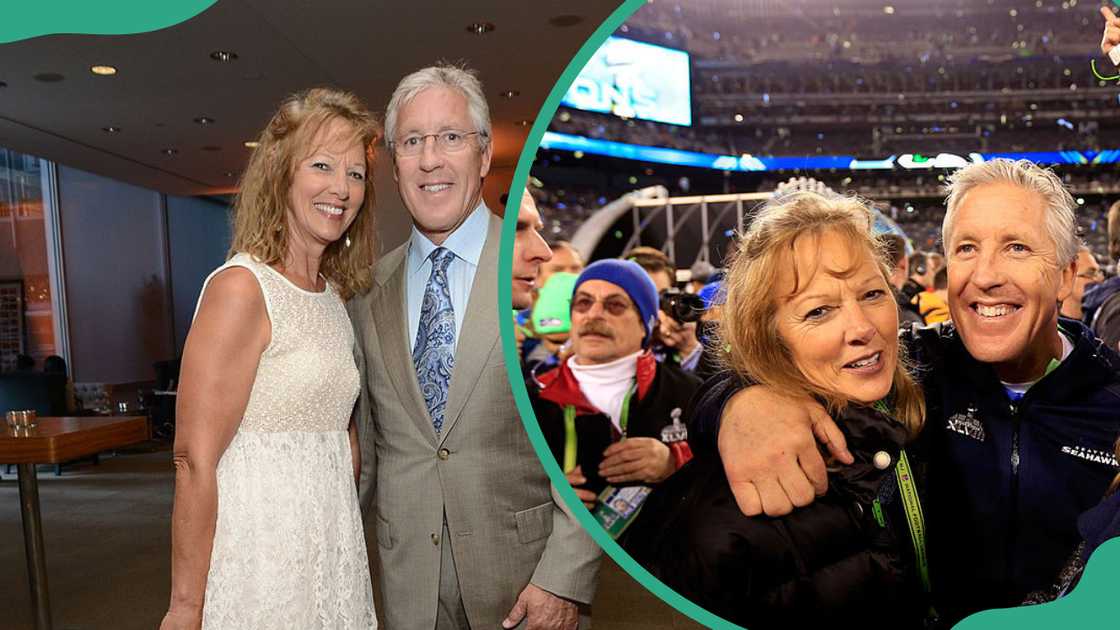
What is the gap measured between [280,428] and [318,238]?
364 mm

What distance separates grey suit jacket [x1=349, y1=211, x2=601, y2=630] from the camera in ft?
5.19

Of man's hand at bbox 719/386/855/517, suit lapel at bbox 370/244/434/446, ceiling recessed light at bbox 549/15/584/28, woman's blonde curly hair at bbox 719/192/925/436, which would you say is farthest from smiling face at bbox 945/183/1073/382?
ceiling recessed light at bbox 549/15/584/28

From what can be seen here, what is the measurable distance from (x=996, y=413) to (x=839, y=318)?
243 millimetres

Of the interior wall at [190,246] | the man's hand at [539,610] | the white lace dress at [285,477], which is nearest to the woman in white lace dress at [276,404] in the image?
the white lace dress at [285,477]

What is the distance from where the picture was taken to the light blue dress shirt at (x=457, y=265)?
Answer: 1.65 metres

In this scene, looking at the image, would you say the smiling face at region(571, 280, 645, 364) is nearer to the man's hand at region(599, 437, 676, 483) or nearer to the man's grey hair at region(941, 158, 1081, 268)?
the man's hand at region(599, 437, 676, 483)

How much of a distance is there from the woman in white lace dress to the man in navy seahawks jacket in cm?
82

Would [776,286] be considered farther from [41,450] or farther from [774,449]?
[41,450]

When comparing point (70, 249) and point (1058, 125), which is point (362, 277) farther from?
point (70, 249)

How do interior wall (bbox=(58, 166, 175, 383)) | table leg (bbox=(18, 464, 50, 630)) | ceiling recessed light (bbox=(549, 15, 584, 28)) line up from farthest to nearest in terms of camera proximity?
interior wall (bbox=(58, 166, 175, 383)) → ceiling recessed light (bbox=(549, 15, 584, 28)) → table leg (bbox=(18, 464, 50, 630))

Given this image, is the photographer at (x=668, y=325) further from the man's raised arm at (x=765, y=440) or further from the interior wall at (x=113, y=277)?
the interior wall at (x=113, y=277)

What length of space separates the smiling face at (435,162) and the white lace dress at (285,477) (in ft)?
0.95

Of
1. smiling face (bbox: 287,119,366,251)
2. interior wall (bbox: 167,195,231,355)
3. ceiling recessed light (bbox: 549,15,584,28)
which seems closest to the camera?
→ smiling face (bbox: 287,119,366,251)

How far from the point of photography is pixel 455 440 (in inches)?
62.6
